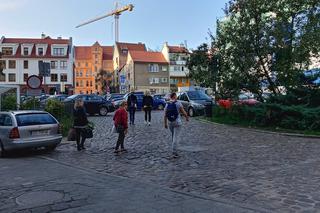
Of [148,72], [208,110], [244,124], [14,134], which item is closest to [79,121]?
[14,134]

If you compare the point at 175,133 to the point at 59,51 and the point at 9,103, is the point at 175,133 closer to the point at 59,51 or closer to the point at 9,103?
the point at 9,103

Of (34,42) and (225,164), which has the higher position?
(34,42)

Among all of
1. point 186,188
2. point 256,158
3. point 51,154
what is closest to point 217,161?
point 256,158

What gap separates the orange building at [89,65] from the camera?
479 ft

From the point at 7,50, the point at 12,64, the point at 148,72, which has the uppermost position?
the point at 7,50

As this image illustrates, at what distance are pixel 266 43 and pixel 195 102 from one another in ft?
28.2

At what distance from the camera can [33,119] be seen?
13.7 meters

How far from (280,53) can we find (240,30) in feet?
7.58

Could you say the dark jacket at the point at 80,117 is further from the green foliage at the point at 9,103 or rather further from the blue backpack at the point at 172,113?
the green foliage at the point at 9,103

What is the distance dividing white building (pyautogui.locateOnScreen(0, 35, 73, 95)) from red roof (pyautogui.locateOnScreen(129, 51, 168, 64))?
13.8 m

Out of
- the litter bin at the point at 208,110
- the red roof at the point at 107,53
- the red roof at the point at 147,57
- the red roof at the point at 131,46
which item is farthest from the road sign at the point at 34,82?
the red roof at the point at 107,53

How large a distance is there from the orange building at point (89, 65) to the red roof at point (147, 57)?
5100cm

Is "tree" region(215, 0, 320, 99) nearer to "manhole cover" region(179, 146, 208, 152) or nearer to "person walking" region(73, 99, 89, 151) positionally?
"manhole cover" region(179, 146, 208, 152)

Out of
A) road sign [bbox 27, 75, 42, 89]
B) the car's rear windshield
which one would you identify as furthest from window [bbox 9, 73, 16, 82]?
the car's rear windshield
